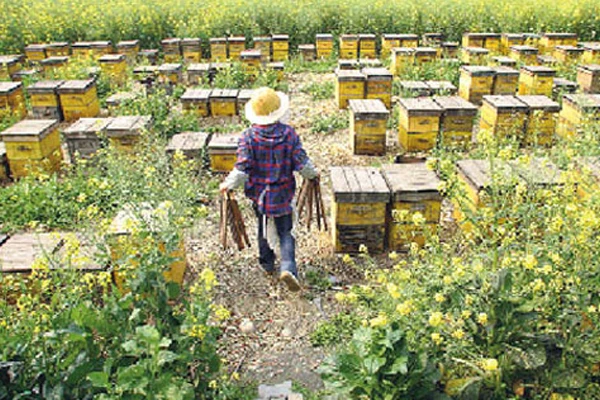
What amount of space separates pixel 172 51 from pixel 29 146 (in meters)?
6.24

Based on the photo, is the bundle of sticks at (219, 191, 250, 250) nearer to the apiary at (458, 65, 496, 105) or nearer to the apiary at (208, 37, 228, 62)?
the apiary at (458, 65, 496, 105)

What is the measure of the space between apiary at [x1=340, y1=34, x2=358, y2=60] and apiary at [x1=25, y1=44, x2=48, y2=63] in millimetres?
6281

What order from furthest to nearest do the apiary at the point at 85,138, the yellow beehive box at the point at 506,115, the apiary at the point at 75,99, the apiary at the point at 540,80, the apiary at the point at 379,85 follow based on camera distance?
1. the apiary at the point at 540,80
2. the apiary at the point at 379,85
3. the apiary at the point at 75,99
4. the yellow beehive box at the point at 506,115
5. the apiary at the point at 85,138

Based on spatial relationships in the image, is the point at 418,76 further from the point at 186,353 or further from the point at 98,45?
the point at 186,353

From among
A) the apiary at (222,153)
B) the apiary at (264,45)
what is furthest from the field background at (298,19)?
the apiary at (222,153)

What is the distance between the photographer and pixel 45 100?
325 inches

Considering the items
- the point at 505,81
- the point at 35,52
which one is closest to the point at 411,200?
the point at 505,81

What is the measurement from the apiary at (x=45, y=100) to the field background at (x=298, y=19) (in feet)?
17.5

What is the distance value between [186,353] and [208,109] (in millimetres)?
5835

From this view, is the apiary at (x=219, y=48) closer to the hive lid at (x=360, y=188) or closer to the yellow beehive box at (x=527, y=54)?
the yellow beehive box at (x=527, y=54)

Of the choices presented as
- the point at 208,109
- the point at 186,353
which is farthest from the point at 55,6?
the point at 186,353

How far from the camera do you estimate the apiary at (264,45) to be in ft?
39.9

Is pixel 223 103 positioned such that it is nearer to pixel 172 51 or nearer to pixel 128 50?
pixel 172 51

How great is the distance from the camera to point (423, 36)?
13250 mm
